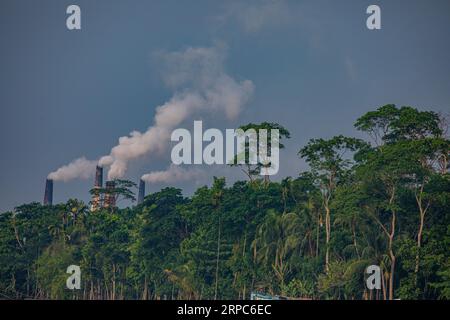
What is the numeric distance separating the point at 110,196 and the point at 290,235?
18363 mm

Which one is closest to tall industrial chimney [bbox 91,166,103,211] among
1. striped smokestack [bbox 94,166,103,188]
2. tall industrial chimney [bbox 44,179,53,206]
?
striped smokestack [bbox 94,166,103,188]

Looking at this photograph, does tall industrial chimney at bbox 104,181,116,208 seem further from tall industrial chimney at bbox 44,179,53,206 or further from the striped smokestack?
tall industrial chimney at bbox 44,179,53,206

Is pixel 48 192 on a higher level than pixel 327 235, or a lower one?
higher

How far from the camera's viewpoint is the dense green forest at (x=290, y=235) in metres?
33.4

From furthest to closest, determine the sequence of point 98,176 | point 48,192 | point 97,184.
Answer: point 48,192, point 97,184, point 98,176

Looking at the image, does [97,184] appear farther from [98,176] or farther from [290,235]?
[290,235]

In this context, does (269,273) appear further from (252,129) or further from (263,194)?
(252,129)

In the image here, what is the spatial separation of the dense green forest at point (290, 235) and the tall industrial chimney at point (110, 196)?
3509 mm

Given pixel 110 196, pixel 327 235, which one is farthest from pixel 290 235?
pixel 110 196

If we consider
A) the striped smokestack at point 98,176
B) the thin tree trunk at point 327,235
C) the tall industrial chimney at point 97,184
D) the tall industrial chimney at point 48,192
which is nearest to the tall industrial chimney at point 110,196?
the tall industrial chimney at point 97,184

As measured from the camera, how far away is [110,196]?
172 ft

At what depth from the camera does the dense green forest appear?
3338 cm
